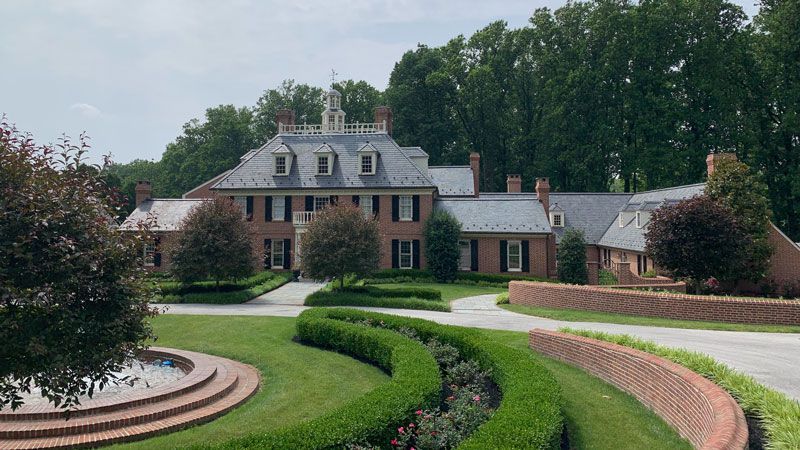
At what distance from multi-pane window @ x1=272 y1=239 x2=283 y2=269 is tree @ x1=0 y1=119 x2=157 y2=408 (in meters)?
28.8

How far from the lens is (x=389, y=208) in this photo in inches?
1390

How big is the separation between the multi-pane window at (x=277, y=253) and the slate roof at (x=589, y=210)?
20.6 meters

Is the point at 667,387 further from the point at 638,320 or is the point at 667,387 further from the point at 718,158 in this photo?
the point at 718,158

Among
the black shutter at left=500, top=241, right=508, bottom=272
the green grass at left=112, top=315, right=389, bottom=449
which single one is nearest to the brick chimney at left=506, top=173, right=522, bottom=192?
the black shutter at left=500, top=241, right=508, bottom=272

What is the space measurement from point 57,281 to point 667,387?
9563 millimetres

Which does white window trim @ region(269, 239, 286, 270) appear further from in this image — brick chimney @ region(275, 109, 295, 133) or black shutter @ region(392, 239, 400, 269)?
brick chimney @ region(275, 109, 295, 133)

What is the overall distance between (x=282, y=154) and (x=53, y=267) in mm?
31253

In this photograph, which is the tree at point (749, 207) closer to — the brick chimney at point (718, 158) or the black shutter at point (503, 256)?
the brick chimney at point (718, 158)

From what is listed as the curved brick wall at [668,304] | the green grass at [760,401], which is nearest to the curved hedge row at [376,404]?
the green grass at [760,401]

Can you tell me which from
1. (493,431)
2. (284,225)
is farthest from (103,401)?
(284,225)

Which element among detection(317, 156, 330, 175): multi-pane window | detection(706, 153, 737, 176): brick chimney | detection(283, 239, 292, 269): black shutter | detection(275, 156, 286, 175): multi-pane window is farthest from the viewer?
detection(275, 156, 286, 175): multi-pane window

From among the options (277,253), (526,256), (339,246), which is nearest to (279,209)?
(277,253)

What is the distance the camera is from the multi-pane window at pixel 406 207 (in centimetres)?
3522

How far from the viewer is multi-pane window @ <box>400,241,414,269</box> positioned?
114 ft
